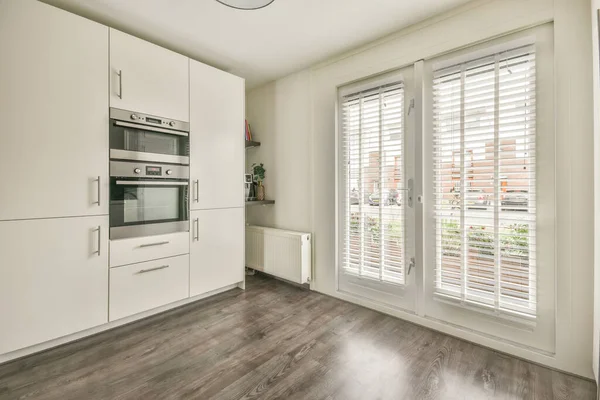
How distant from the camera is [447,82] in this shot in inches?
83.4

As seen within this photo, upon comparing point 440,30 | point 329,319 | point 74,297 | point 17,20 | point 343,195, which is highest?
point 440,30

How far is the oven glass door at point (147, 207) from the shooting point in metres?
2.15

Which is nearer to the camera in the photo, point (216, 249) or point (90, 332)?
point (90, 332)

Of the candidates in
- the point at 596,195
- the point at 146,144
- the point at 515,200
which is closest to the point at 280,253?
the point at 146,144

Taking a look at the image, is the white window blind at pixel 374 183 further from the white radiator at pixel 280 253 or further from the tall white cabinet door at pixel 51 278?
the tall white cabinet door at pixel 51 278

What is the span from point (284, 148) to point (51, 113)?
2050 mm

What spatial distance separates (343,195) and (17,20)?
8.58 ft

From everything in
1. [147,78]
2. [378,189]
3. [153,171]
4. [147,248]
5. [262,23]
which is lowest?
[147,248]

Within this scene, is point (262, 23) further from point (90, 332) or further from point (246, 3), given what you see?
point (90, 332)

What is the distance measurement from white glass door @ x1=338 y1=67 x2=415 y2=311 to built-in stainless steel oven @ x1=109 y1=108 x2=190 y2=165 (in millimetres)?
1477

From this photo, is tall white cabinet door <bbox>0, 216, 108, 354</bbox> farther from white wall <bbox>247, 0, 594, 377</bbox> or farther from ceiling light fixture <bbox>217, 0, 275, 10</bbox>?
white wall <bbox>247, 0, 594, 377</bbox>

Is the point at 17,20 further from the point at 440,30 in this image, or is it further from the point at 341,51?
the point at 440,30

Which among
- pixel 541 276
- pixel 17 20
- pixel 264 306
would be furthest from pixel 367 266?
pixel 17 20

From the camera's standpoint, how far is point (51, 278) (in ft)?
6.11
